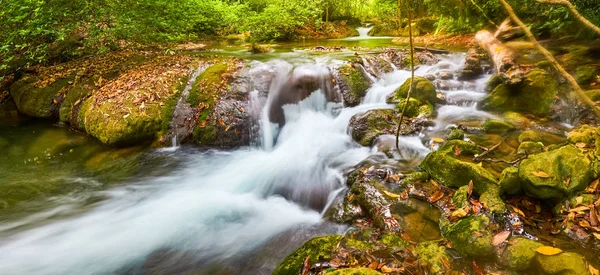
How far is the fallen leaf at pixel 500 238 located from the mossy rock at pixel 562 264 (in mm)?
304

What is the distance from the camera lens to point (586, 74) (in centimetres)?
574

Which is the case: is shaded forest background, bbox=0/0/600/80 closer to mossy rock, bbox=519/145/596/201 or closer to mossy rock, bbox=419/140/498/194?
mossy rock, bbox=419/140/498/194

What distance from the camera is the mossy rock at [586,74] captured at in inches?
223

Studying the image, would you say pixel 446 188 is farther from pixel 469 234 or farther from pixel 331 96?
pixel 331 96

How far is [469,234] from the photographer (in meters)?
2.94

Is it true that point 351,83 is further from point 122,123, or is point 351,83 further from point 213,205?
point 122,123

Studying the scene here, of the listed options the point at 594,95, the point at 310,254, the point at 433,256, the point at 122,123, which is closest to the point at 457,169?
the point at 433,256

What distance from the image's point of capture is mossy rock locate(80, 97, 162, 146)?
6.32m

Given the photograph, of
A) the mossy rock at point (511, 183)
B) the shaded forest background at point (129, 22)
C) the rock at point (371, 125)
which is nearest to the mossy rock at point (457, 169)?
the mossy rock at point (511, 183)

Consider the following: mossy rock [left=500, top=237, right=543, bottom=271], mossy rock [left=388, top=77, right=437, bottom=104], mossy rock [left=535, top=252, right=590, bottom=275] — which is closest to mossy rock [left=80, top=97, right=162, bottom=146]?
mossy rock [left=388, top=77, right=437, bottom=104]

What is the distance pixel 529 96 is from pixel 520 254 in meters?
4.54

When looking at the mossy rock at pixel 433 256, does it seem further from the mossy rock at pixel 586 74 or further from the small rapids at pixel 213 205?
the mossy rock at pixel 586 74

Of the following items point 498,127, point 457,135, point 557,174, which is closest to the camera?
point 557,174

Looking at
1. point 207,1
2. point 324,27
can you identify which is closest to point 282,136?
point 207,1
